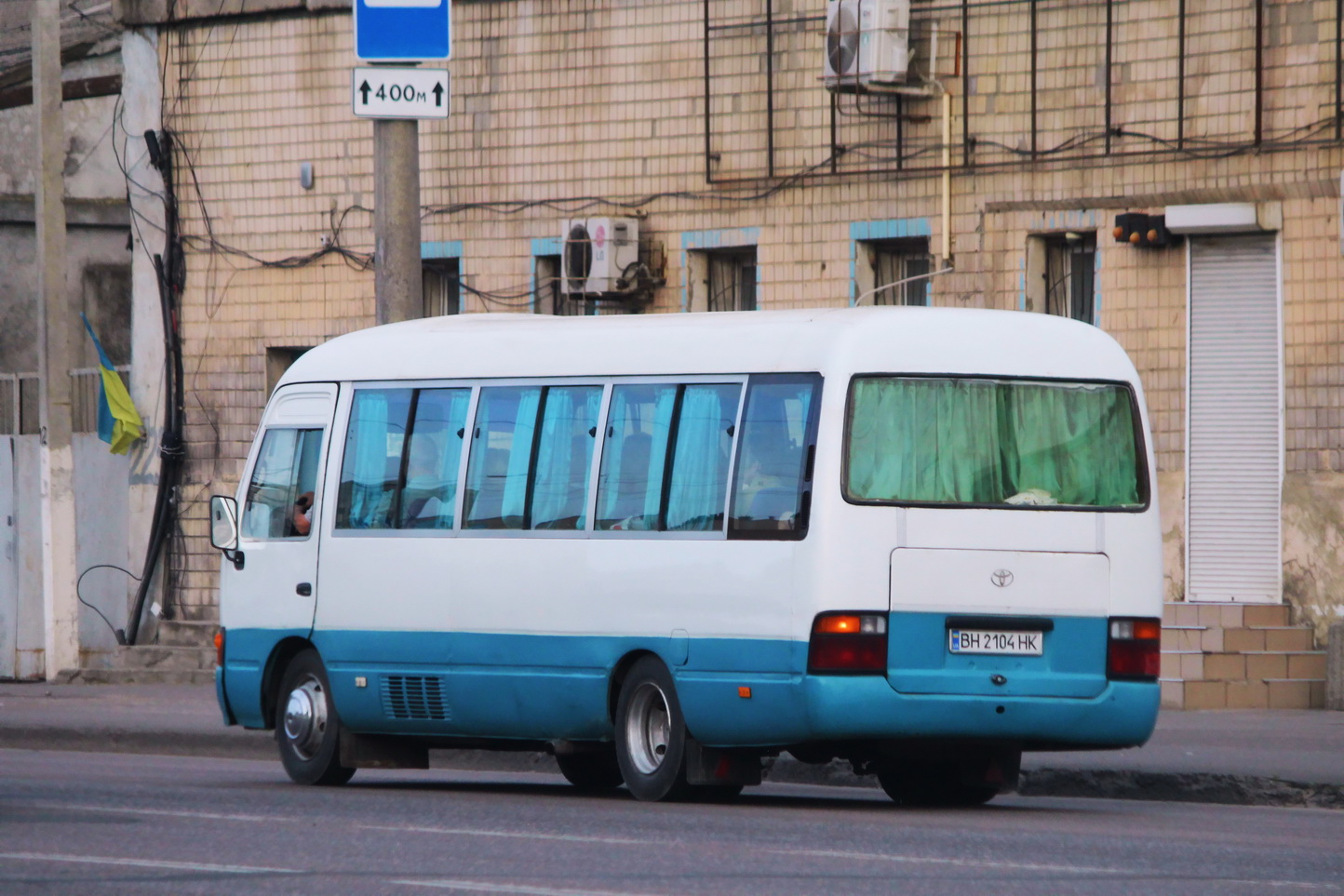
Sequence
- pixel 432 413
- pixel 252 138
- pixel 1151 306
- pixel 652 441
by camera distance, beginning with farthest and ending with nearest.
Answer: pixel 252 138, pixel 1151 306, pixel 432 413, pixel 652 441

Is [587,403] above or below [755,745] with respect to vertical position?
above

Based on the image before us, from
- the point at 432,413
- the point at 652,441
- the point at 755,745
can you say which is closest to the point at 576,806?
the point at 755,745

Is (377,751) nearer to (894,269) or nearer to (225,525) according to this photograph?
(225,525)

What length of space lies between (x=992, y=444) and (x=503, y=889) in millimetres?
4388

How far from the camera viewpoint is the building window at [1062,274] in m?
20.9

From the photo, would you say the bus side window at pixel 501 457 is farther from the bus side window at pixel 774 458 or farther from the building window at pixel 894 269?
the building window at pixel 894 269

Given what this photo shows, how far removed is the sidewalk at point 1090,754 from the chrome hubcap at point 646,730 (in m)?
2.73

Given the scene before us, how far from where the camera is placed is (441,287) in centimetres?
2470

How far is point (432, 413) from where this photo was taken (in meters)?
13.7

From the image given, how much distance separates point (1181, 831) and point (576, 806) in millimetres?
2901

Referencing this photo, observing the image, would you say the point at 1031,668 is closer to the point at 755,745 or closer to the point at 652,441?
the point at 755,745

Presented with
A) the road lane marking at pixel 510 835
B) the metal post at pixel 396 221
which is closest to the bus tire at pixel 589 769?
the road lane marking at pixel 510 835

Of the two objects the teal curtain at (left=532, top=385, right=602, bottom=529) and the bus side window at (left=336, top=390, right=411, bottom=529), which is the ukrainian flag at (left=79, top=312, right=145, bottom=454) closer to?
the bus side window at (left=336, top=390, right=411, bottom=529)

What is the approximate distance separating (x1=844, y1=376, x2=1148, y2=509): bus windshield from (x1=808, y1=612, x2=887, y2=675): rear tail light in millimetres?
563
